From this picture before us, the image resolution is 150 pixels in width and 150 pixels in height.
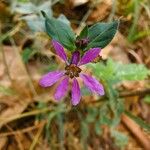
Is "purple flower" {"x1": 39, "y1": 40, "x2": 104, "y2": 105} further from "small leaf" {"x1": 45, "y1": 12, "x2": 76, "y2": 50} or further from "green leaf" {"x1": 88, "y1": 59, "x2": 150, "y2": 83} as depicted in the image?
"green leaf" {"x1": 88, "y1": 59, "x2": 150, "y2": 83}

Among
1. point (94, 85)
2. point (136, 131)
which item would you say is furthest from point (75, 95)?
point (136, 131)

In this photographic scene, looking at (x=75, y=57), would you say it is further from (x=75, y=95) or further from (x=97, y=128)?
(x=97, y=128)

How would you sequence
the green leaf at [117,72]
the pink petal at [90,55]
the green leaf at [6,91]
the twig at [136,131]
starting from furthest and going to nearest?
1. the twig at [136,131]
2. the green leaf at [6,91]
3. the green leaf at [117,72]
4. the pink petal at [90,55]

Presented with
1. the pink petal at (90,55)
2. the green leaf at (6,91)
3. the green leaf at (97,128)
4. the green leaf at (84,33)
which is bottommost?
the green leaf at (97,128)

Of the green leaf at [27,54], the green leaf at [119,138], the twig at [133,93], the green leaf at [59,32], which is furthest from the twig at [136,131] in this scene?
the green leaf at [59,32]

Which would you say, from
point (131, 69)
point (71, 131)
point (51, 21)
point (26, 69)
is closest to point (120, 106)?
point (131, 69)

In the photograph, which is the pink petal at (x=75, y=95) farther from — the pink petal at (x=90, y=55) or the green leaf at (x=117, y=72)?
the green leaf at (x=117, y=72)

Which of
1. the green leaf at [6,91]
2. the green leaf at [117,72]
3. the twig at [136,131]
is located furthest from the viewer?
the twig at [136,131]

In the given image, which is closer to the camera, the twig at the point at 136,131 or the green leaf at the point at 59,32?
the green leaf at the point at 59,32

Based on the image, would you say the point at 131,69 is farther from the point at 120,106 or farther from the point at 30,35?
the point at 30,35
